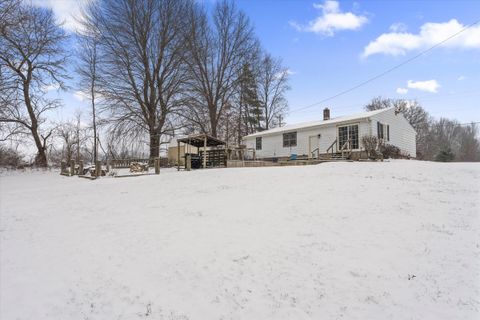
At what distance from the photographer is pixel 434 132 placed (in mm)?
42969

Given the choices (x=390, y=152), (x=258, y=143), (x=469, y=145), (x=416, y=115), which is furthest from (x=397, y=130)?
(x=469, y=145)

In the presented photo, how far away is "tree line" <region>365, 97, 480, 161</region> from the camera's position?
1479 inches

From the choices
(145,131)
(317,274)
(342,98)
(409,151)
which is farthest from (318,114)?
(317,274)

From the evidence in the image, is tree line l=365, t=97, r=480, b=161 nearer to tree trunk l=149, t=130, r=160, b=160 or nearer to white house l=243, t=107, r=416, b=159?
white house l=243, t=107, r=416, b=159

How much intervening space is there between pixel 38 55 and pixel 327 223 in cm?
2406

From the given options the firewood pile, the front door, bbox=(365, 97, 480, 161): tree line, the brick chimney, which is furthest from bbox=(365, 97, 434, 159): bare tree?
the firewood pile

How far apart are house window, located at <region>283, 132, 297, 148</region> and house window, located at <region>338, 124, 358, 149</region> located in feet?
12.3

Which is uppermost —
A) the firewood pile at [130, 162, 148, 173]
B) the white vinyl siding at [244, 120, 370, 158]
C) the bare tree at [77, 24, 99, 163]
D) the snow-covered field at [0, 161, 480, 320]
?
the bare tree at [77, 24, 99, 163]

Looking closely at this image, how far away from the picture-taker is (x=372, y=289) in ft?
12.4

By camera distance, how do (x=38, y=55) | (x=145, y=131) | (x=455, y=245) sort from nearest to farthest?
(x=455, y=245) < (x=38, y=55) < (x=145, y=131)

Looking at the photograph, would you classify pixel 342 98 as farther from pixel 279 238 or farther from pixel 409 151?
pixel 279 238

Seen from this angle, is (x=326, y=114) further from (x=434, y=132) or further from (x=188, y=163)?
(x=434, y=132)

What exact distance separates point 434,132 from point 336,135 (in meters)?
34.6

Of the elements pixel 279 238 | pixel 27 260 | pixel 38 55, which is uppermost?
pixel 38 55
